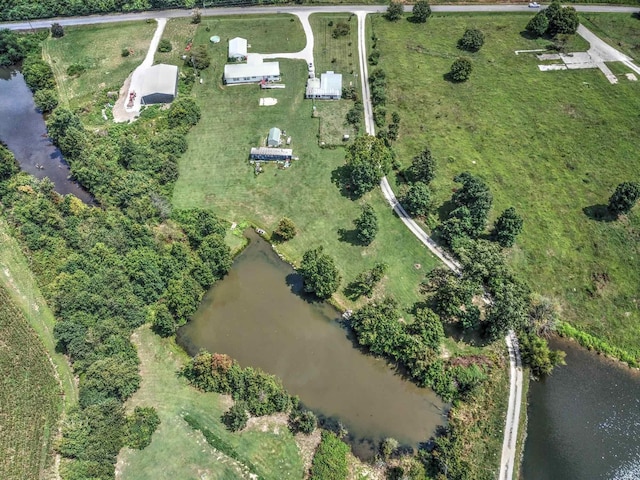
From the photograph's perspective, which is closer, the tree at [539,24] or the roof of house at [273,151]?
the roof of house at [273,151]

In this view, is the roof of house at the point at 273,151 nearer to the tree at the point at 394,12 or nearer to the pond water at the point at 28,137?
the pond water at the point at 28,137

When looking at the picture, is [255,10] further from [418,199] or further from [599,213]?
[599,213]

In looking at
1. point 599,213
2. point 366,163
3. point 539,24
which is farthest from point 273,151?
point 539,24

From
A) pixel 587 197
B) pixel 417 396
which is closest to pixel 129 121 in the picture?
pixel 417 396

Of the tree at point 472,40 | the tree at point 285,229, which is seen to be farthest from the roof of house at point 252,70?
the tree at point 472,40

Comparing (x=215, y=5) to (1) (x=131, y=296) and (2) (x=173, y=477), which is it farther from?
(2) (x=173, y=477)

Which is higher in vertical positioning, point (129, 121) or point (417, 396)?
point (129, 121)
